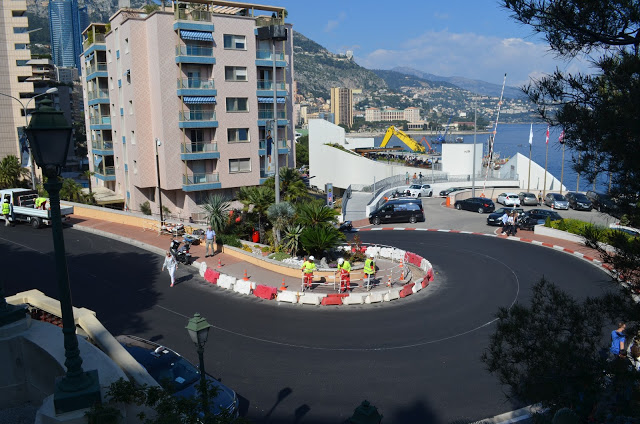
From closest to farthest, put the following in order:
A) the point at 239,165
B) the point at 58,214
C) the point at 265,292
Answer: the point at 58,214, the point at 265,292, the point at 239,165

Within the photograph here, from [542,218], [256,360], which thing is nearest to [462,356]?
[256,360]

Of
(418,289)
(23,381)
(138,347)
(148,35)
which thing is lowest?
(418,289)

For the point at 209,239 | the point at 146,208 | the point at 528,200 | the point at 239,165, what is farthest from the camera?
the point at 528,200

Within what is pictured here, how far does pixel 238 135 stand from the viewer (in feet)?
123

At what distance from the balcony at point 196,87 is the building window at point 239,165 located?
5171mm

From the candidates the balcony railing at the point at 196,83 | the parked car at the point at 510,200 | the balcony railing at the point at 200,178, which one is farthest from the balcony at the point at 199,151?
the parked car at the point at 510,200

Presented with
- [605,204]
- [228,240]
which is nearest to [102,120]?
[228,240]

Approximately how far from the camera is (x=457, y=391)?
11.5m

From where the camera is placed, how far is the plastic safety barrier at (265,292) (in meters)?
18.6

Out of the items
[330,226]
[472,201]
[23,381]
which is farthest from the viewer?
[472,201]

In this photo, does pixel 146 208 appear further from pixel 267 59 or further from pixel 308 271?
pixel 308 271

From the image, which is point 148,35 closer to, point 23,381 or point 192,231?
point 192,231

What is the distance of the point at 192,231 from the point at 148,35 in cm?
1633

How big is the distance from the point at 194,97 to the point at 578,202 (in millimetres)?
31049
